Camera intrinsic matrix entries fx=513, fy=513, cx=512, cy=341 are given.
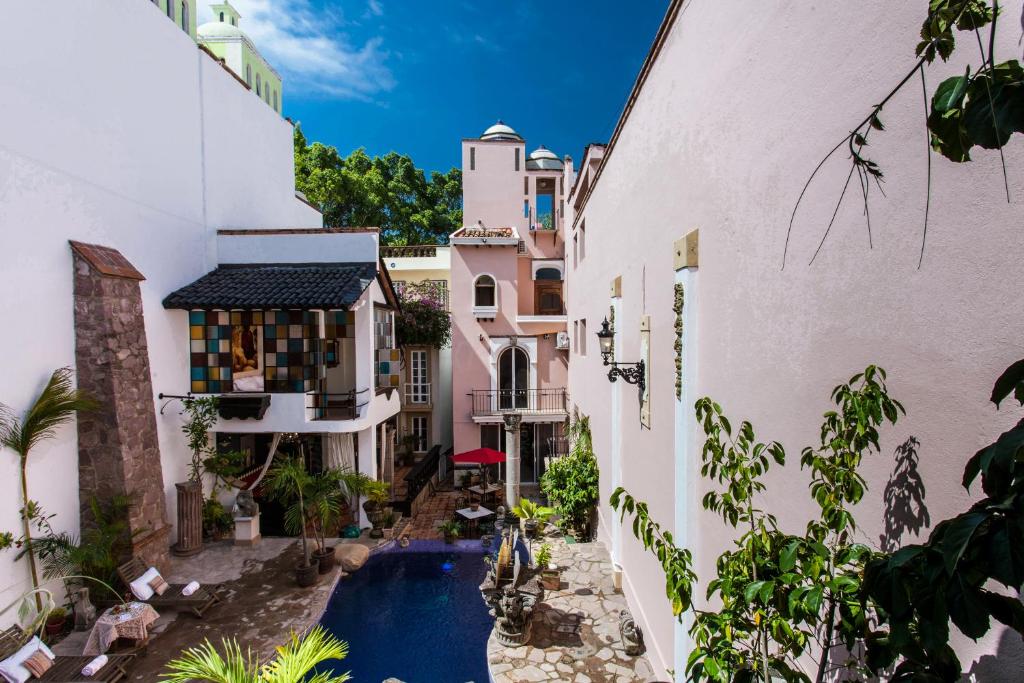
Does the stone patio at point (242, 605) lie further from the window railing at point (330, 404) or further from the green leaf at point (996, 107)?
the green leaf at point (996, 107)

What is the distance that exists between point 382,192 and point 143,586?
2772 cm

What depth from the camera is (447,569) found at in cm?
1106

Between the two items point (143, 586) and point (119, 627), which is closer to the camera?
point (119, 627)

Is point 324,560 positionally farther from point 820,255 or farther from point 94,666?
point 820,255

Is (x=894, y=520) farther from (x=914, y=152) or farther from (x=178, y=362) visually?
(x=178, y=362)

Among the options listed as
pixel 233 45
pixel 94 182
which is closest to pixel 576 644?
pixel 94 182

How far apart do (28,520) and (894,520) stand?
11.4 metres

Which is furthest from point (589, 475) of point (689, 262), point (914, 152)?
point (914, 152)

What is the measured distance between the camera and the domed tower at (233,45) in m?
16.9

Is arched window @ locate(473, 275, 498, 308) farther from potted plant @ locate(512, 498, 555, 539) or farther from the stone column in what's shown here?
potted plant @ locate(512, 498, 555, 539)

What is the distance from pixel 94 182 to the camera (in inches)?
381

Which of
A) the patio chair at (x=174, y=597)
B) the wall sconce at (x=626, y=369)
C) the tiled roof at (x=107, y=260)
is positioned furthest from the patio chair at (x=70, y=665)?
the wall sconce at (x=626, y=369)

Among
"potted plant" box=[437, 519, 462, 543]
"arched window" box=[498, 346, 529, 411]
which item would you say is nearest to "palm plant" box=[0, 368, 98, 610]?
"potted plant" box=[437, 519, 462, 543]

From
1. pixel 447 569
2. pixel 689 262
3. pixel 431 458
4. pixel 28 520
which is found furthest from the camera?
pixel 431 458
